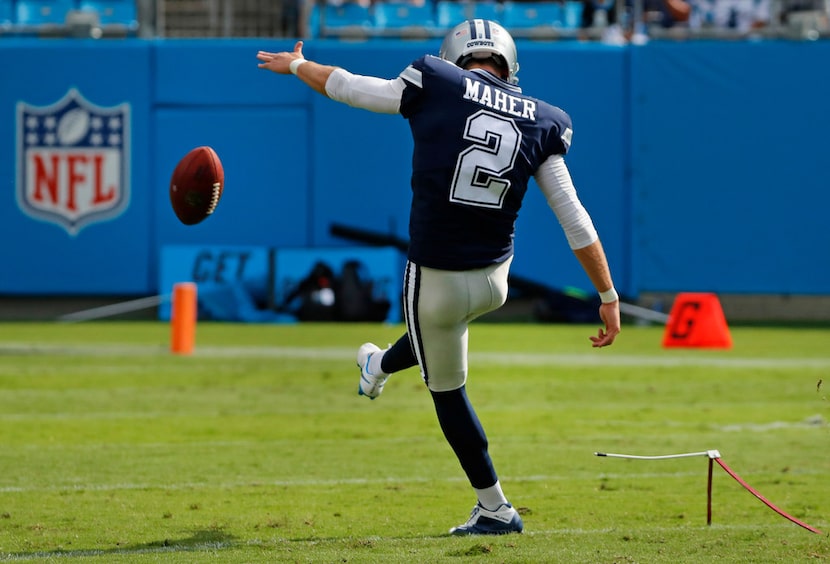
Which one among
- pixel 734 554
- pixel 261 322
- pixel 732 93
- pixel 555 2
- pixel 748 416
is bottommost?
pixel 261 322

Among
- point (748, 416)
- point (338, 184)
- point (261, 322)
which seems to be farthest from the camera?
point (338, 184)

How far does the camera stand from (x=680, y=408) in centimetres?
874

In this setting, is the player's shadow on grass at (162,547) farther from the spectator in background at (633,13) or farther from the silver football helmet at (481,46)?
the spectator in background at (633,13)

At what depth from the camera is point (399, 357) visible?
16.5ft

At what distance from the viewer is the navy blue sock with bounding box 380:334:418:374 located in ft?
16.3

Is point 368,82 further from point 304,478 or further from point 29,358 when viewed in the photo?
point 29,358

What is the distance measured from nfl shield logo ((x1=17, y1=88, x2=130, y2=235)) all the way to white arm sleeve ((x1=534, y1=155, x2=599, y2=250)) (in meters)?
13.5

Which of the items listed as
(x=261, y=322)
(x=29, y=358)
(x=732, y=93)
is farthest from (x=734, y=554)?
(x=732, y=93)

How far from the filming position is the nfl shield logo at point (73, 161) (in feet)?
56.5

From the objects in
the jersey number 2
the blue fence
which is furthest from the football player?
the blue fence

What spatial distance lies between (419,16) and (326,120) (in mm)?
2225

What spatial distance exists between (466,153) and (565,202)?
404mm

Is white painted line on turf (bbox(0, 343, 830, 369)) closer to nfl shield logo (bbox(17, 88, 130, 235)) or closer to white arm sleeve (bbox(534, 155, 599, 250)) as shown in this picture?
nfl shield logo (bbox(17, 88, 130, 235))

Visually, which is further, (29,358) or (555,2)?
(555,2)
